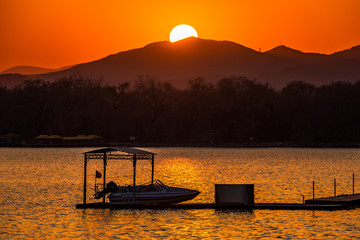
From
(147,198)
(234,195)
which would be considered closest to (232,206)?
(234,195)

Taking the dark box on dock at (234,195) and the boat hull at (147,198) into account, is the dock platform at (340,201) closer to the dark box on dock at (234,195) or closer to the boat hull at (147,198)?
the dark box on dock at (234,195)

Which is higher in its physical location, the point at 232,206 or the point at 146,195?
the point at 146,195

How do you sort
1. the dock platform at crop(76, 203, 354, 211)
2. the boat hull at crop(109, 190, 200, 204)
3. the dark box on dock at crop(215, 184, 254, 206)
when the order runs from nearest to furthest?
the dock platform at crop(76, 203, 354, 211), the dark box on dock at crop(215, 184, 254, 206), the boat hull at crop(109, 190, 200, 204)

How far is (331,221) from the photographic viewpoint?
185 feet

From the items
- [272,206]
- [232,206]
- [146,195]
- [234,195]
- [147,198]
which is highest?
[234,195]

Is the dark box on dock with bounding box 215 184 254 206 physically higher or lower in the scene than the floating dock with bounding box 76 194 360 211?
higher

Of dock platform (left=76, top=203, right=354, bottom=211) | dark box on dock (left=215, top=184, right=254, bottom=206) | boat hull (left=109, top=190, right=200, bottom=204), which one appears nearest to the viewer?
dock platform (left=76, top=203, right=354, bottom=211)

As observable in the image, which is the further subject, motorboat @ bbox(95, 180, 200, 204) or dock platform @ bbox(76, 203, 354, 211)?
motorboat @ bbox(95, 180, 200, 204)

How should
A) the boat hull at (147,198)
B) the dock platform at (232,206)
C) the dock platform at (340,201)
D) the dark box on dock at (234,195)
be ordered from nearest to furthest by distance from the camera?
the dock platform at (232,206) < the dark box on dock at (234,195) < the dock platform at (340,201) < the boat hull at (147,198)

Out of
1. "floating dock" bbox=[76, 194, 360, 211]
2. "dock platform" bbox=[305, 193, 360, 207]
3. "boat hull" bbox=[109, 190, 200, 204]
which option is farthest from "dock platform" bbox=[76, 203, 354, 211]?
"boat hull" bbox=[109, 190, 200, 204]

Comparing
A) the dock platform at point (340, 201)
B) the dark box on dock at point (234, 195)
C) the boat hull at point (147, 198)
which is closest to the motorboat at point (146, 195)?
the boat hull at point (147, 198)

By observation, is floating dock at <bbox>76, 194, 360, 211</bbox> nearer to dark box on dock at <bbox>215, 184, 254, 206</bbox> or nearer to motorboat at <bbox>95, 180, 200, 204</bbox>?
dark box on dock at <bbox>215, 184, 254, 206</bbox>

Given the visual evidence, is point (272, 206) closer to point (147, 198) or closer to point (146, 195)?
point (147, 198)

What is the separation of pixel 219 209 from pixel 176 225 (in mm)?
7285
